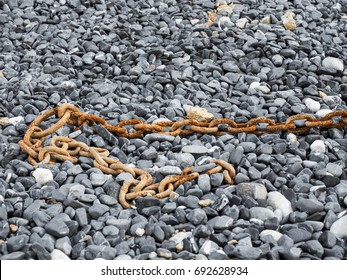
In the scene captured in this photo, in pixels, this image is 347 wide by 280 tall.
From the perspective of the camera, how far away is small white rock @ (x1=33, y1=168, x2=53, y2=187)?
338 centimetres

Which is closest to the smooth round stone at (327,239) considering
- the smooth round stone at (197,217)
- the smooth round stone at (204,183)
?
the smooth round stone at (197,217)

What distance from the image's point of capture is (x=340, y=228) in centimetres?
299

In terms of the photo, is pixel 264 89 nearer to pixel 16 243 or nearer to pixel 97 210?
pixel 97 210

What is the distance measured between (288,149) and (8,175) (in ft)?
5.45

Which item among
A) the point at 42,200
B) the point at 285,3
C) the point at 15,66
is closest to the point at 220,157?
the point at 42,200

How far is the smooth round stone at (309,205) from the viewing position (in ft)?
10.3

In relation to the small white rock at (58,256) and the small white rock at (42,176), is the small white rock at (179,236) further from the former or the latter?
the small white rock at (42,176)

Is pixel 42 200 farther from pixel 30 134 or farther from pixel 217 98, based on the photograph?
pixel 217 98

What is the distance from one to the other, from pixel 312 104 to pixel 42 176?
6.24ft

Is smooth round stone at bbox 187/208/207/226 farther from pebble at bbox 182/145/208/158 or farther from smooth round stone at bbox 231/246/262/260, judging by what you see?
pebble at bbox 182/145/208/158

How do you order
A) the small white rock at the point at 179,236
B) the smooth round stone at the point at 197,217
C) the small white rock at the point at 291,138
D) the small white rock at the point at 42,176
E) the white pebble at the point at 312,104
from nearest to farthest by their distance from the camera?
the small white rock at the point at 179,236 < the smooth round stone at the point at 197,217 < the small white rock at the point at 42,176 < the small white rock at the point at 291,138 < the white pebble at the point at 312,104

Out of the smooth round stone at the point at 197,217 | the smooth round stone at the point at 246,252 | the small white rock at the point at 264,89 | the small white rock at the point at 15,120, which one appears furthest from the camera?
the small white rock at the point at 264,89

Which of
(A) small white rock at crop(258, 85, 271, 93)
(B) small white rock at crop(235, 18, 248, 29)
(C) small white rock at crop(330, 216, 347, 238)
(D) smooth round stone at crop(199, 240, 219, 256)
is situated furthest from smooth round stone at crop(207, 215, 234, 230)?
(B) small white rock at crop(235, 18, 248, 29)

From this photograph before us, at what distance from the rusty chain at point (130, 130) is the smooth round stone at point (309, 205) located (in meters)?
0.43
